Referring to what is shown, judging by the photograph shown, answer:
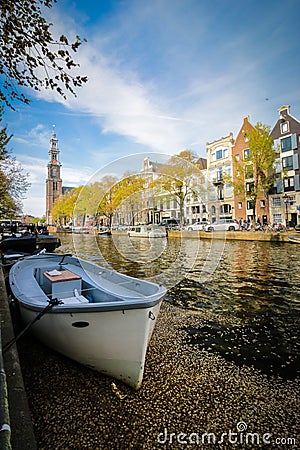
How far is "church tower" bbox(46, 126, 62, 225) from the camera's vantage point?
108375 mm

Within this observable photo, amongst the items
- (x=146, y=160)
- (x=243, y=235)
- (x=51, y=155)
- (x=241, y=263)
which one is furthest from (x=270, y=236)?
(x=51, y=155)

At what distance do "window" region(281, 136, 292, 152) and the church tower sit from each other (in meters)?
95.0

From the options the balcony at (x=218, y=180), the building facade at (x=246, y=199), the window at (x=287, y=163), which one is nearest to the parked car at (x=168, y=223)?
the building facade at (x=246, y=199)

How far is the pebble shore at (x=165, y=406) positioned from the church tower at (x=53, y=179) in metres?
113

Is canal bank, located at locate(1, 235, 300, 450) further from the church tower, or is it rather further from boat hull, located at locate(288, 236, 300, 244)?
the church tower

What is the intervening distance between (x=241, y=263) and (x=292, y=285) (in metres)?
4.07

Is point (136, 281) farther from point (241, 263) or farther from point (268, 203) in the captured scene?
point (268, 203)

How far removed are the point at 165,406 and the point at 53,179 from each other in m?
120

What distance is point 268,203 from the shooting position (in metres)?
33.0

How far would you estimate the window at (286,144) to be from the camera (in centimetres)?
3111

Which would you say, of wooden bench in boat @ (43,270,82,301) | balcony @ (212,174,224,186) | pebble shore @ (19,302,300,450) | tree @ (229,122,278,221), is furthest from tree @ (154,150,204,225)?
balcony @ (212,174,224,186)

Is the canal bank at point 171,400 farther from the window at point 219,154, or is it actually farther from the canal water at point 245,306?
the window at point 219,154

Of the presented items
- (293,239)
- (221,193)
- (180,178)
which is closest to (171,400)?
(180,178)

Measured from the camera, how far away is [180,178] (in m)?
8.30
